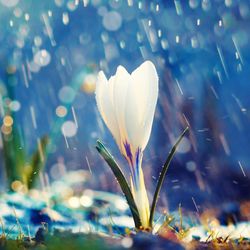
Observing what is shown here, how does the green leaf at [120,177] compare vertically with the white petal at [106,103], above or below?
below

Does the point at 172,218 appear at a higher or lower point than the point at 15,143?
lower

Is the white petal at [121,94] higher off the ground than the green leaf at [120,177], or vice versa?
the white petal at [121,94]

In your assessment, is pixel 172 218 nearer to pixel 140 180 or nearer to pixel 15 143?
pixel 140 180

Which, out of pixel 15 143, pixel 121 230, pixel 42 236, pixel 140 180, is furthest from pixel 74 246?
pixel 15 143

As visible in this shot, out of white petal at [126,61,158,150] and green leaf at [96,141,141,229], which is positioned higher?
white petal at [126,61,158,150]

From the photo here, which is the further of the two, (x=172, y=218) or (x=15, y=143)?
(x=15, y=143)

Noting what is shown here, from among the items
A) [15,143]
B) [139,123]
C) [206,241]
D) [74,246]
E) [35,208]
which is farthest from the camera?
[15,143]
